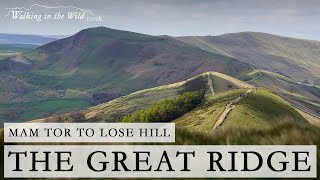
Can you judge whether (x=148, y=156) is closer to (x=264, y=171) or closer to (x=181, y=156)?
(x=181, y=156)

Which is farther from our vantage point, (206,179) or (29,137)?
(29,137)

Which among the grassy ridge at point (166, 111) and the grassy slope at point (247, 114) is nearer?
the grassy slope at point (247, 114)

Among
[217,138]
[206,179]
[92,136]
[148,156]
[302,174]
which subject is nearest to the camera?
[206,179]

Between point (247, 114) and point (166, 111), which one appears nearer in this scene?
point (247, 114)

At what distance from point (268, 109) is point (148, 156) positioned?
436ft

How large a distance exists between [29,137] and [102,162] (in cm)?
244

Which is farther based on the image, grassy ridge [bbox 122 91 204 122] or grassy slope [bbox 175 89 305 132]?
grassy ridge [bbox 122 91 204 122]

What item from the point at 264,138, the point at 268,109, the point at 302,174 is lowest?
the point at 268,109

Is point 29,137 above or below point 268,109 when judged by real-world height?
above

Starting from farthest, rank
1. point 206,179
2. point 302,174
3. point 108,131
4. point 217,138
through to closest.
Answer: point 108,131 < point 217,138 < point 302,174 < point 206,179

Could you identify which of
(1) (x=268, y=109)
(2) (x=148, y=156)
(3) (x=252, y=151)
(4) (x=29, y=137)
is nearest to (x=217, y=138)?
(3) (x=252, y=151)

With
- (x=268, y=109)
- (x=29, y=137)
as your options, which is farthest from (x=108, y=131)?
(x=268, y=109)

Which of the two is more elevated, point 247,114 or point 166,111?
point 247,114

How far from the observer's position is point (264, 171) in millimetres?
7148
